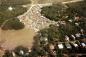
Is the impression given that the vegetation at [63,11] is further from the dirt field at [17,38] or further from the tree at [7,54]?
the tree at [7,54]

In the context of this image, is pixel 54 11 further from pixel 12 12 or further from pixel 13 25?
pixel 13 25

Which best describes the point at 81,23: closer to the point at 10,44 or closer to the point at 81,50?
the point at 81,50

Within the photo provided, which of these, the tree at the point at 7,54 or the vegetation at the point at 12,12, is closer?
the tree at the point at 7,54

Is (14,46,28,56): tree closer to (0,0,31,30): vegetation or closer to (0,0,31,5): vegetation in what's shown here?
(0,0,31,30): vegetation

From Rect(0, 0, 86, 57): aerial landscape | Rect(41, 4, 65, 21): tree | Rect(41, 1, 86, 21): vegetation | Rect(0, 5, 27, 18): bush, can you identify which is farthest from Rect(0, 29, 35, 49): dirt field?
Rect(41, 1, 86, 21): vegetation

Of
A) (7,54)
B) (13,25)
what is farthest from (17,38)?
(7,54)

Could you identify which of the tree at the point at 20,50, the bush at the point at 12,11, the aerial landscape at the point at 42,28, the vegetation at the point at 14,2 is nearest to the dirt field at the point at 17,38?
the aerial landscape at the point at 42,28

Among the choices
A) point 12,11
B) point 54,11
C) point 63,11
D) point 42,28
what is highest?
point 12,11

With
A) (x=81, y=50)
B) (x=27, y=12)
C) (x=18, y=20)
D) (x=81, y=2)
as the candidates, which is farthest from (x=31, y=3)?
(x=81, y=50)
